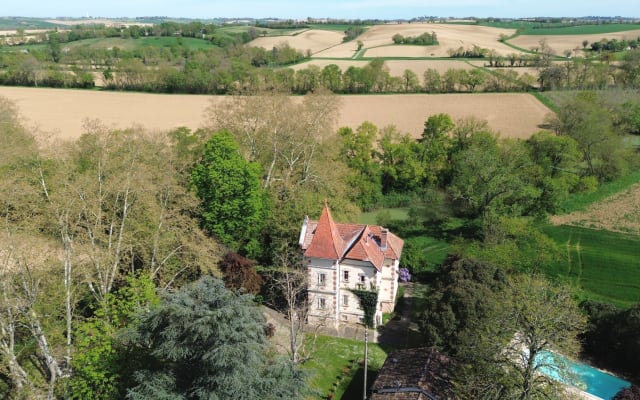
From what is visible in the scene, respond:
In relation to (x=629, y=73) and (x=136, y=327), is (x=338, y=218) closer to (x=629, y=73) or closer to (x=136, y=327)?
(x=136, y=327)

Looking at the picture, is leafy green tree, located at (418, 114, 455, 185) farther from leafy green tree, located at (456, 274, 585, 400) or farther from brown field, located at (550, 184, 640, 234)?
leafy green tree, located at (456, 274, 585, 400)

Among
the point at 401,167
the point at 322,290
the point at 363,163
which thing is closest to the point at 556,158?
the point at 401,167

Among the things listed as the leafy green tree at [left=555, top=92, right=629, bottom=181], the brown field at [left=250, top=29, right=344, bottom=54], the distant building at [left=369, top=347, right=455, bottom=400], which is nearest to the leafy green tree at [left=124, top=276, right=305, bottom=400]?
the distant building at [left=369, top=347, right=455, bottom=400]

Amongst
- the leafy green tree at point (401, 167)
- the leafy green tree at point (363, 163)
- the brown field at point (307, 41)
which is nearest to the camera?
the leafy green tree at point (363, 163)

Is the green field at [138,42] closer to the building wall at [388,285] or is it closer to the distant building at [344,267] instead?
the distant building at [344,267]

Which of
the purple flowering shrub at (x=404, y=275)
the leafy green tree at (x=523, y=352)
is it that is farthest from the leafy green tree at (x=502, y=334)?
the purple flowering shrub at (x=404, y=275)

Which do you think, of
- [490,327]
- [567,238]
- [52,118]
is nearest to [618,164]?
[567,238]

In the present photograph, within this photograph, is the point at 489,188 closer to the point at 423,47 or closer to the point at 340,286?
the point at 340,286
